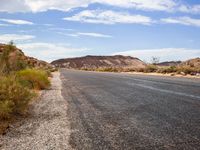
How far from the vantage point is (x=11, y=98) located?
433 inches

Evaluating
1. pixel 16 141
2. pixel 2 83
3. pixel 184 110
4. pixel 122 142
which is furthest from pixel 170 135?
pixel 2 83

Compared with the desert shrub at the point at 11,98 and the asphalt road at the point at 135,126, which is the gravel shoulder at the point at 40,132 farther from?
the desert shrub at the point at 11,98

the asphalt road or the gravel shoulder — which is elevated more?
the asphalt road

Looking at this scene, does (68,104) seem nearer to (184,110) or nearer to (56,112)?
(56,112)

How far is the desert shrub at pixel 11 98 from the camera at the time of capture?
992 centimetres

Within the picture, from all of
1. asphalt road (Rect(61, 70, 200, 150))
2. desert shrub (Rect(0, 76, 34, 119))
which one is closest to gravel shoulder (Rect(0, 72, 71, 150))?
asphalt road (Rect(61, 70, 200, 150))

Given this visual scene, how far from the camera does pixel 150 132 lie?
805 cm

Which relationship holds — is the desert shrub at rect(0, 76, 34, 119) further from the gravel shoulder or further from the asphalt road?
the asphalt road

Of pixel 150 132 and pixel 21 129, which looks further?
pixel 21 129

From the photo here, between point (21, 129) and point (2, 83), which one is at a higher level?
point (2, 83)

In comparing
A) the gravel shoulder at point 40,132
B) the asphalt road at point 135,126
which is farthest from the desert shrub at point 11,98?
the asphalt road at point 135,126

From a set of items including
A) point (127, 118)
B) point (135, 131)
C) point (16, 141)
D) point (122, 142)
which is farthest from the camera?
point (127, 118)

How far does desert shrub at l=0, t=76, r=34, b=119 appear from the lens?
992 centimetres

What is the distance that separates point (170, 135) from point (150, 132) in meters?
0.51
